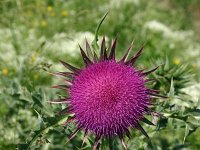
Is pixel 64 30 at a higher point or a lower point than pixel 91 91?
higher

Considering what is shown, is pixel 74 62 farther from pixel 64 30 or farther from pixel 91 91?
pixel 91 91

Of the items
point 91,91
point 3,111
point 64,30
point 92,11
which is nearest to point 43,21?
point 64,30

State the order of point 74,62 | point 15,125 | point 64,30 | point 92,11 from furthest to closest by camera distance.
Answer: point 92,11, point 64,30, point 74,62, point 15,125

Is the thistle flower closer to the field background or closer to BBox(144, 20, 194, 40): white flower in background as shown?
the field background

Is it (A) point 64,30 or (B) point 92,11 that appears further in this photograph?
(B) point 92,11

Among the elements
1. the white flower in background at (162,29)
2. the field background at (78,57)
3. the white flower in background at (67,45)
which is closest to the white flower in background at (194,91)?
the field background at (78,57)

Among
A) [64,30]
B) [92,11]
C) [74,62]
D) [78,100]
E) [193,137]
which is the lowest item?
[193,137]

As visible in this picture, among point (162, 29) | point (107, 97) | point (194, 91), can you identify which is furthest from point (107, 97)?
point (162, 29)
